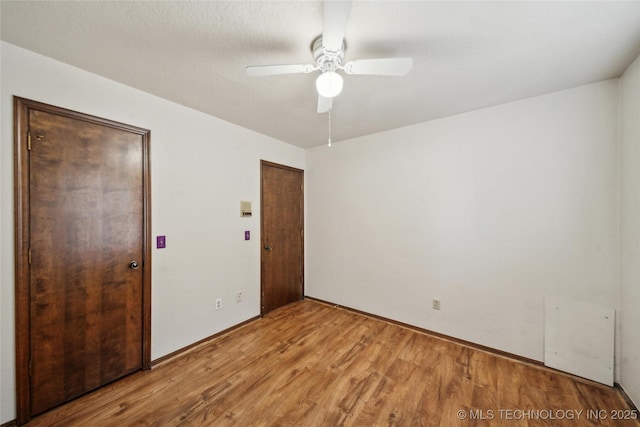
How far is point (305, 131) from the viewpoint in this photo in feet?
9.61

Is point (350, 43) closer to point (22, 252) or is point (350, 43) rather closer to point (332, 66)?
point (332, 66)

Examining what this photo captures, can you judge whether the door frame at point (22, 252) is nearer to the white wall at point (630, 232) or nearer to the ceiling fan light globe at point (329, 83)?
the ceiling fan light globe at point (329, 83)

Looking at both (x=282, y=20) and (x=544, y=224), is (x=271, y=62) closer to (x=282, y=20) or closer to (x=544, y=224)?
(x=282, y=20)

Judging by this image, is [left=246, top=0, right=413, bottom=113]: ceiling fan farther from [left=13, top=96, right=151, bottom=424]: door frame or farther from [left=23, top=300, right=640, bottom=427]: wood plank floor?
[left=23, top=300, right=640, bottom=427]: wood plank floor

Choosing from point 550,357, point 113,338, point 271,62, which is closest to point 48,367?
point 113,338

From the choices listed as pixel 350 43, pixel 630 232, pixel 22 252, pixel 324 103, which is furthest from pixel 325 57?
pixel 630 232

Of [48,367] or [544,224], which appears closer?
[48,367]

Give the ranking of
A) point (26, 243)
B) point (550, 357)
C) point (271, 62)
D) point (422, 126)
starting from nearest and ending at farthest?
1. point (26, 243)
2. point (271, 62)
3. point (550, 357)
4. point (422, 126)

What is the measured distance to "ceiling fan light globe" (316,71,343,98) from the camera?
133cm

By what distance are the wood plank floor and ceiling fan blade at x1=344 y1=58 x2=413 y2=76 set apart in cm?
219

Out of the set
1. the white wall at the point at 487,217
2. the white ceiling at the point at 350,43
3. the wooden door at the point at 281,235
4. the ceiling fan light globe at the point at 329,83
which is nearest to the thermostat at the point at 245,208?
the wooden door at the point at 281,235

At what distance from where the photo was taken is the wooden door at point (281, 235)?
3119 millimetres

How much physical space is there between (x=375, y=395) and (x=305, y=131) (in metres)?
2.76

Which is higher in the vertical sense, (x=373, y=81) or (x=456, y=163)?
(x=373, y=81)
